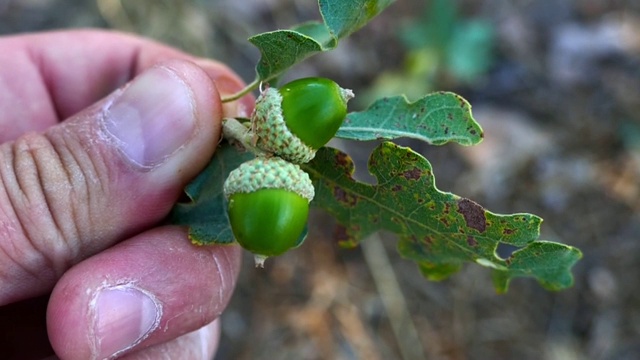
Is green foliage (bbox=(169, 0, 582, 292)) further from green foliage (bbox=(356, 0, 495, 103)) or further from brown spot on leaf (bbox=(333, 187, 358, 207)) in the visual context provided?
green foliage (bbox=(356, 0, 495, 103))

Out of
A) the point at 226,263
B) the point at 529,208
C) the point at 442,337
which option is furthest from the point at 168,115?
the point at 529,208

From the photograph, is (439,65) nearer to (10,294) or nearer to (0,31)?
(0,31)

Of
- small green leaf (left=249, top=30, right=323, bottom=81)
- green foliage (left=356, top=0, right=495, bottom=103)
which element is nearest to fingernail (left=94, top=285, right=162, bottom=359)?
small green leaf (left=249, top=30, right=323, bottom=81)

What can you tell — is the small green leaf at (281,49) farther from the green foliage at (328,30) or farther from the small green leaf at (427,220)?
the small green leaf at (427,220)

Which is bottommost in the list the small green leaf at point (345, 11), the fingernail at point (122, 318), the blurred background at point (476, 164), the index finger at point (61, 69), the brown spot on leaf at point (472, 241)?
the blurred background at point (476, 164)

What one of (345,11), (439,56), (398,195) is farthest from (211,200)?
(439,56)

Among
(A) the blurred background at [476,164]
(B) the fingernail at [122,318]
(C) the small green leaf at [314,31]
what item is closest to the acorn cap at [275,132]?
(C) the small green leaf at [314,31]

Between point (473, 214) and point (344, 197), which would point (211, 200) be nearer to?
point (344, 197)
